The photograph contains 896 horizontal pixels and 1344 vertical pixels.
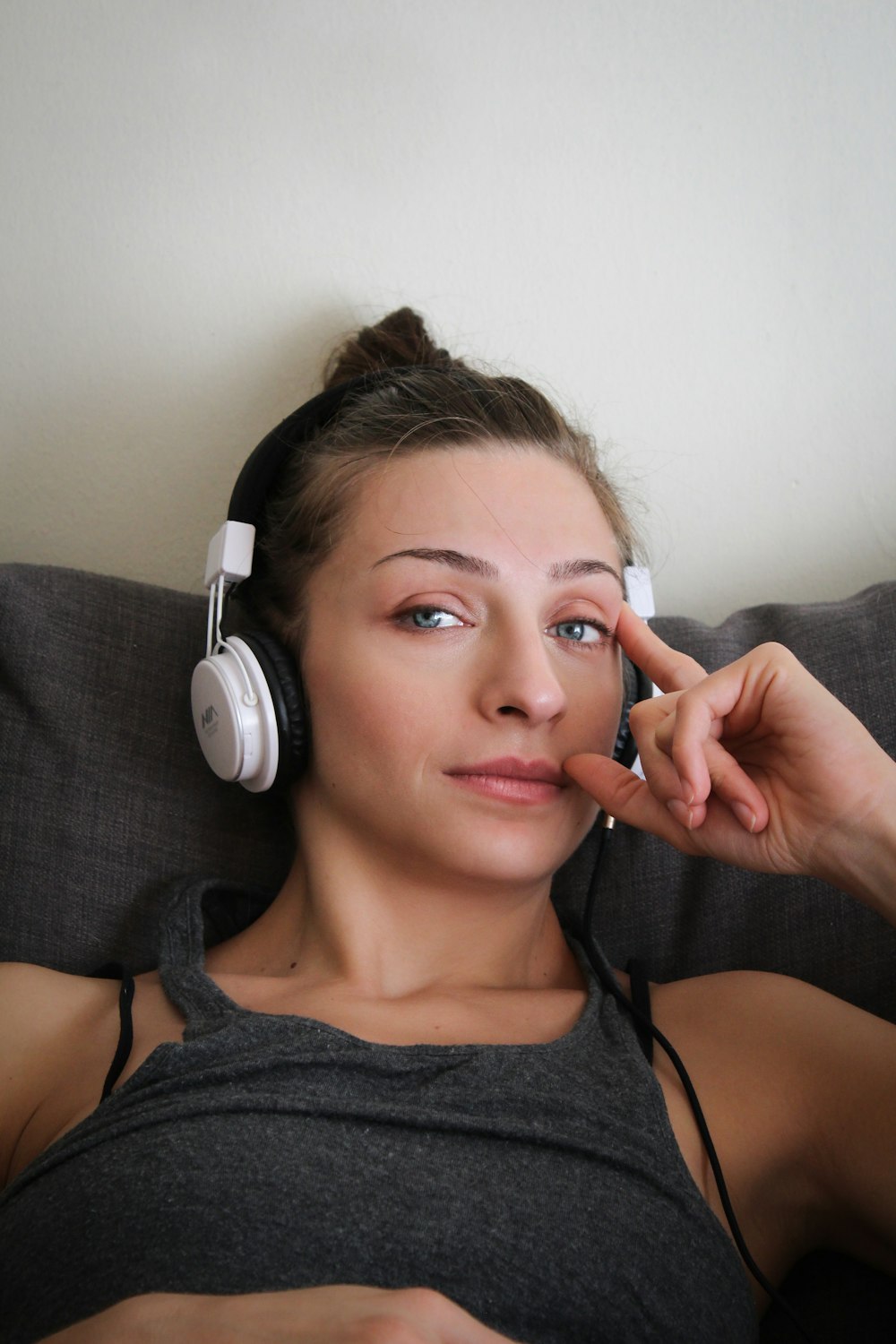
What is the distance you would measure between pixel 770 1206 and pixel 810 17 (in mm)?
1745

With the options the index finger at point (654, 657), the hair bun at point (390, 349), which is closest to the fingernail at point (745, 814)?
the index finger at point (654, 657)

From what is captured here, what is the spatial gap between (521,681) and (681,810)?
0.70ft

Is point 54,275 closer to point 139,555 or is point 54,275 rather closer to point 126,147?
point 126,147

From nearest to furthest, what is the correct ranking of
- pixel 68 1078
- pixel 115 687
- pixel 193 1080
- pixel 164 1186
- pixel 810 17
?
1. pixel 164 1186
2. pixel 193 1080
3. pixel 68 1078
4. pixel 115 687
5. pixel 810 17

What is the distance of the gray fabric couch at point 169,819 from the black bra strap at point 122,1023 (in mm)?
72

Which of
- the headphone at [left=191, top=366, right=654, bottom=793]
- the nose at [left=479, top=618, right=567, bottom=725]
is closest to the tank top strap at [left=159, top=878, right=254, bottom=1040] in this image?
the headphone at [left=191, top=366, right=654, bottom=793]

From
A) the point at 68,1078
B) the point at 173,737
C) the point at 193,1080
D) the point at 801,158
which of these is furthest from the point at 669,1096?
the point at 801,158

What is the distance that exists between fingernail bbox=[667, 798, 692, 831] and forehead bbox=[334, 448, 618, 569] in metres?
0.32

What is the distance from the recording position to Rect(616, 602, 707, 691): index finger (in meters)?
1.11

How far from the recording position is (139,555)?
178 centimetres

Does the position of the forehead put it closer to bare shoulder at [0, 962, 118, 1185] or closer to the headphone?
the headphone

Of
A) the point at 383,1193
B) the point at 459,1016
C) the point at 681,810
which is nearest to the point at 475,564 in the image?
the point at 681,810

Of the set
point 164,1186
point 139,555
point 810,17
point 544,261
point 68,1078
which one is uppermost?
point 810,17

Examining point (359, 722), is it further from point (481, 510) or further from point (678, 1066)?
point (678, 1066)
